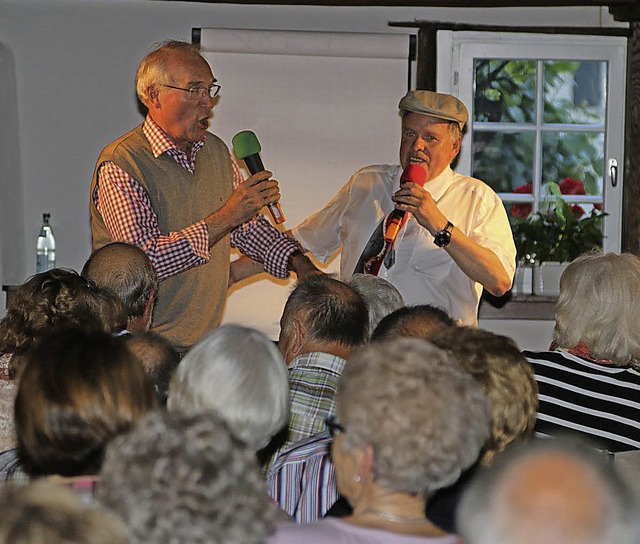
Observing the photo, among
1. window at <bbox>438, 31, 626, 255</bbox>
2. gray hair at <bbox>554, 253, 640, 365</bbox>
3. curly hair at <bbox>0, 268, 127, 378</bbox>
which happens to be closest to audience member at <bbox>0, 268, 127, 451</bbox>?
curly hair at <bbox>0, 268, 127, 378</bbox>

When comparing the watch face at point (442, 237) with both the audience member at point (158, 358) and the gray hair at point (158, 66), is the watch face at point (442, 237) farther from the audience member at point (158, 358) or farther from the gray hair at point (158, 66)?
the audience member at point (158, 358)

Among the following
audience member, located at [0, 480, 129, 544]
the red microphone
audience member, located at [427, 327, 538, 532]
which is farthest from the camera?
the red microphone

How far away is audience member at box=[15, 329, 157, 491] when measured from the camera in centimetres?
169

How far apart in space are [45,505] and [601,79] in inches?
196

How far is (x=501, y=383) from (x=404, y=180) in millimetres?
2033

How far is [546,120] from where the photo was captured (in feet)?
18.5

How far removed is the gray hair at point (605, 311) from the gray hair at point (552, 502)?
1.65 m

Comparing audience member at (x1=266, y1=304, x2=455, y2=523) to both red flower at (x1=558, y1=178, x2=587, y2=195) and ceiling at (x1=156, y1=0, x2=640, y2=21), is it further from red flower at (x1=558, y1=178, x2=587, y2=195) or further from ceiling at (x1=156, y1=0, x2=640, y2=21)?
red flower at (x1=558, y1=178, x2=587, y2=195)

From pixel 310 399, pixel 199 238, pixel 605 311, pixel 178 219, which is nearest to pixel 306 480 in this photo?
pixel 310 399

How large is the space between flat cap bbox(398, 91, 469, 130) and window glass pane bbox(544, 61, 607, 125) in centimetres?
154

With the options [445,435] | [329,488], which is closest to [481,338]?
[329,488]

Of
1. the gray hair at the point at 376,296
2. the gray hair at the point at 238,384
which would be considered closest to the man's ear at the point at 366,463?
the gray hair at the point at 238,384

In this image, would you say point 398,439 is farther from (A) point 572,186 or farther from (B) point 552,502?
(A) point 572,186

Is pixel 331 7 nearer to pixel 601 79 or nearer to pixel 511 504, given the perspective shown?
pixel 601 79
